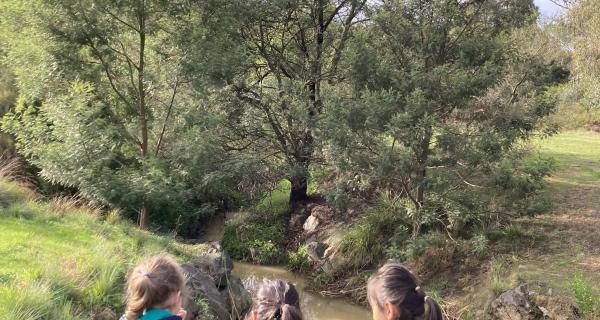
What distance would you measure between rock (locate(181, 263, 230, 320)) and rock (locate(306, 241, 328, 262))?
4271 millimetres

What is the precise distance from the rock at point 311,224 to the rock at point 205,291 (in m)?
5.78

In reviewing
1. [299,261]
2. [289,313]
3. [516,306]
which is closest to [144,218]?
[299,261]

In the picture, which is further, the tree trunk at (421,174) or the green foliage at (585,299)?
the tree trunk at (421,174)

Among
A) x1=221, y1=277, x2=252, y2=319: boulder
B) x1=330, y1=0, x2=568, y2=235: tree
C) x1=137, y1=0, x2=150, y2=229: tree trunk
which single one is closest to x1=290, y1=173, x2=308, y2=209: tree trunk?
x1=330, y1=0, x2=568, y2=235: tree

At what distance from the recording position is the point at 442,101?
10.0 metres

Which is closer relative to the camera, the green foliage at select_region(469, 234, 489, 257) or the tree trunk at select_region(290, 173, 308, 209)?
the green foliage at select_region(469, 234, 489, 257)

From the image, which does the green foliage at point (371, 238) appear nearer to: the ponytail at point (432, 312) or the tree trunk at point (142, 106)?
the tree trunk at point (142, 106)

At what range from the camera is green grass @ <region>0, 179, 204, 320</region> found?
17.3 feet

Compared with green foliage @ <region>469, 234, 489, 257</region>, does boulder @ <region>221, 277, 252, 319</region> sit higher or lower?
lower

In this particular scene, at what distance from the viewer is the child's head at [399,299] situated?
282 cm

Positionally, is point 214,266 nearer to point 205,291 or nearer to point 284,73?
point 205,291

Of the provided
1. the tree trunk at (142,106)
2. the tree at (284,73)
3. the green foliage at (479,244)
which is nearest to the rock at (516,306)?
the green foliage at (479,244)

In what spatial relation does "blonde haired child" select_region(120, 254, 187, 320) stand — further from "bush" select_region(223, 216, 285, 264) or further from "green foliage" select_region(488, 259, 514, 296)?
"bush" select_region(223, 216, 285, 264)

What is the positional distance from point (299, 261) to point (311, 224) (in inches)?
58.6
